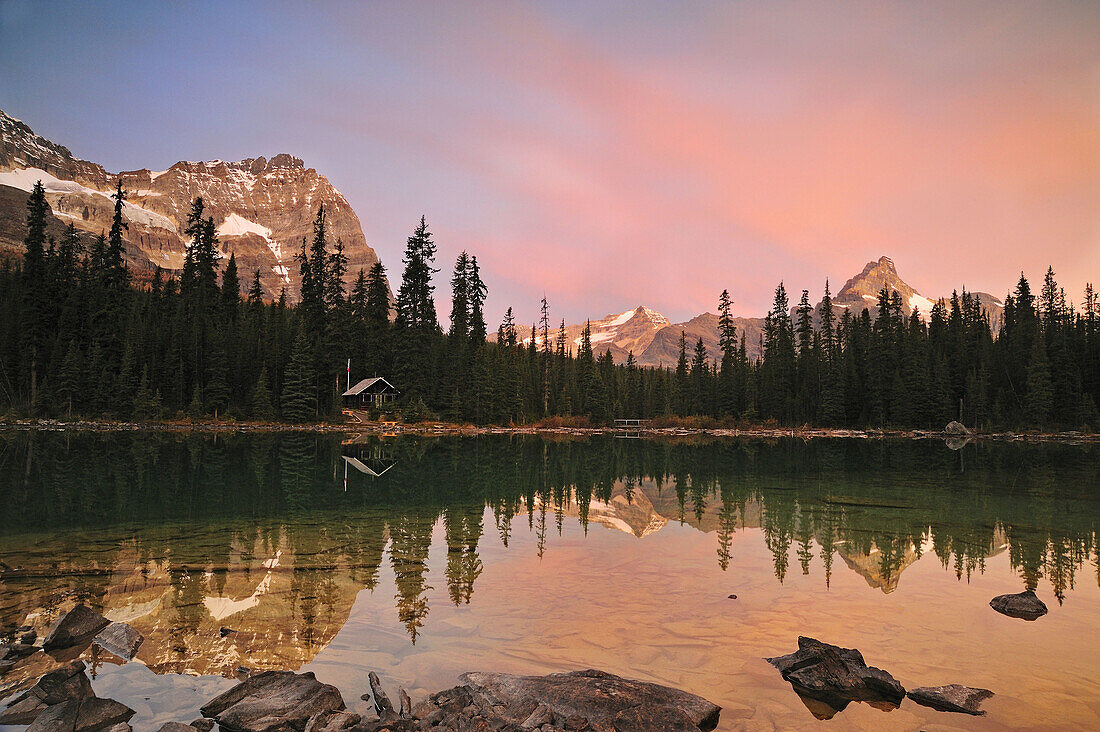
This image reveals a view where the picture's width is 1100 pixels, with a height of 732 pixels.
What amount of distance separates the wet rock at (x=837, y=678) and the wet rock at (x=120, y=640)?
32.2 feet

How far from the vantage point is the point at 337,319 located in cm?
7956

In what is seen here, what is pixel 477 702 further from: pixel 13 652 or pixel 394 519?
pixel 394 519

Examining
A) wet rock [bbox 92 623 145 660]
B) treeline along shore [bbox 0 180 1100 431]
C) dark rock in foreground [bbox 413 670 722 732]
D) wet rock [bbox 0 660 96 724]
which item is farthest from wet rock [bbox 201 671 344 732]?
treeline along shore [bbox 0 180 1100 431]

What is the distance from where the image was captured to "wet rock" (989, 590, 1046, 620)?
1155 cm

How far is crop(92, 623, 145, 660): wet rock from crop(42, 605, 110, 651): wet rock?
19cm

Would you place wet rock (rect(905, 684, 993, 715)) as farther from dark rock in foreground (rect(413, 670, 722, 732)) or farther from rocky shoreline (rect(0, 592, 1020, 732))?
dark rock in foreground (rect(413, 670, 722, 732))

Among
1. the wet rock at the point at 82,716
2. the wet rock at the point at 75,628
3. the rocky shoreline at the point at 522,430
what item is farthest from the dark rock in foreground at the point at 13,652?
the rocky shoreline at the point at 522,430

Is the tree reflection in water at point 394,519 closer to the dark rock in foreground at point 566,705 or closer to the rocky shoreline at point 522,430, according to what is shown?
the dark rock in foreground at point 566,705

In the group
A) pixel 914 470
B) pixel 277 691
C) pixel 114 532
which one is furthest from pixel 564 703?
pixel 914 470

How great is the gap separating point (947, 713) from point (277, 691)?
8629 mm

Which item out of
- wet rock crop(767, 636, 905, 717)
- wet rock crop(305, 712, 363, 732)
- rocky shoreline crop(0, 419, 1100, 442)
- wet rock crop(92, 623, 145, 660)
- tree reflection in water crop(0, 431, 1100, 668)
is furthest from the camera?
rocky shoreline crop(0, 419, 1100, 442)

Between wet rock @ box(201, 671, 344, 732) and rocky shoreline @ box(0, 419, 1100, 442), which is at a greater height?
rocky shoreline @ box(0, 419, 1100, 442)

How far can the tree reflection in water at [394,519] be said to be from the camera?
39.2 ft

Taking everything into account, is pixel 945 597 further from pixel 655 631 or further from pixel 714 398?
pixel 714 398
